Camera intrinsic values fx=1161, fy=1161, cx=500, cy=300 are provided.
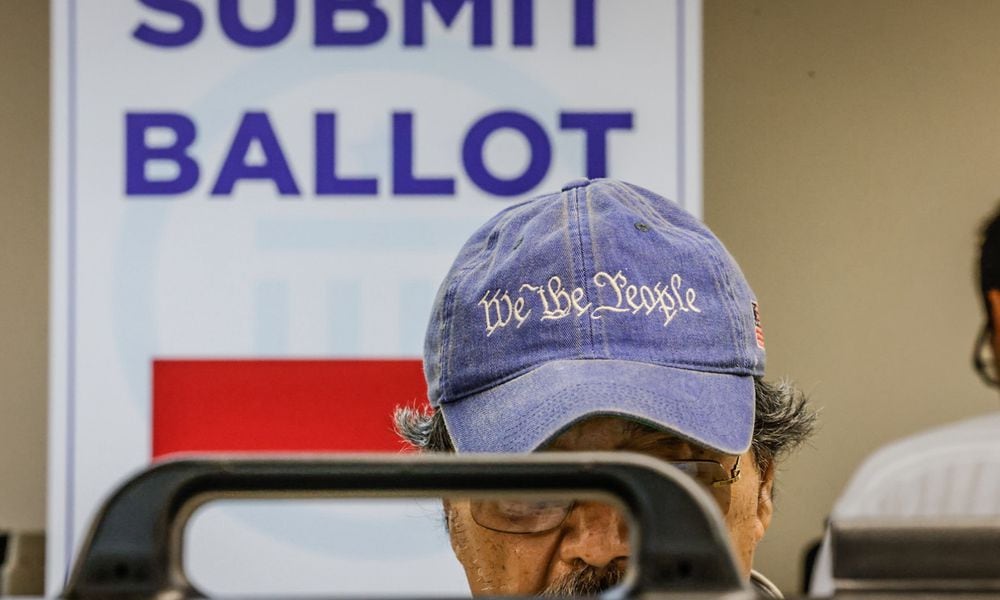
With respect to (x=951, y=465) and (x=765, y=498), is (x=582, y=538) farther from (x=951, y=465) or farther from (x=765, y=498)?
(x=951, y=465)

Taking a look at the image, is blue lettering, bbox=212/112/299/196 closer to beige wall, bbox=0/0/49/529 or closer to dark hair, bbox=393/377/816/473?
beige wall, bbox=0/0/49/529

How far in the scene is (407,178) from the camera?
1684mm

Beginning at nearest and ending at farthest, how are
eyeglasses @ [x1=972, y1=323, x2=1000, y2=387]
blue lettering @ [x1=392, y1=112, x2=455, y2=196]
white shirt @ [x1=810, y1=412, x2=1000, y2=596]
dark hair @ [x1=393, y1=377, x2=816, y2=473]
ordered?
1. dark hair @ [x1=393, y1=377, x2=816, y2=473]
2. blue lettering @ [x1=392, y1=112, x2=455, y2=196]
3. white shirt @ [x1=810, y1=412, x2=1000, y2=596]
4. eyeglasses @ [x1=972, y1=323, x2=1000, y2=387]

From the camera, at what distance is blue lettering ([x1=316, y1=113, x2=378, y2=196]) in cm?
168

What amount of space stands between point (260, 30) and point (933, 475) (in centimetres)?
128

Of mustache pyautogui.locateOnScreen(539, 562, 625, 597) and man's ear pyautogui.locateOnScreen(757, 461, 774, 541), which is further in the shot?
man's ear pyautogui.locateOnScreen(757, 461, 774, 541)

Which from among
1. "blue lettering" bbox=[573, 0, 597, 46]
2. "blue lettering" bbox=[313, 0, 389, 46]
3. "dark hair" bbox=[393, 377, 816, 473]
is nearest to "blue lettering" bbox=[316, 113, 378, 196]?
"blue lettering" bbox=[313, 0, 389, 46]

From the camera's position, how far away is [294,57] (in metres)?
1.71

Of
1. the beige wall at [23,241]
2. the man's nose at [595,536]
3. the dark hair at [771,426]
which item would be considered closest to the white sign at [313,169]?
the beige wall at [23,241]

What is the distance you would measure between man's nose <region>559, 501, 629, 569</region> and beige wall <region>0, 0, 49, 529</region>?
1.29 metres

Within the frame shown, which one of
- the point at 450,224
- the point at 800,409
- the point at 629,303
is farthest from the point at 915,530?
the point at 450,224

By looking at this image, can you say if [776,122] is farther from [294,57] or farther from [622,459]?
[622,459]

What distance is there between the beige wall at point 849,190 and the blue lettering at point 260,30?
71cm

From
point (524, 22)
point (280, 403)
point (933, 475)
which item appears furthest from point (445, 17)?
point (933, 475)
